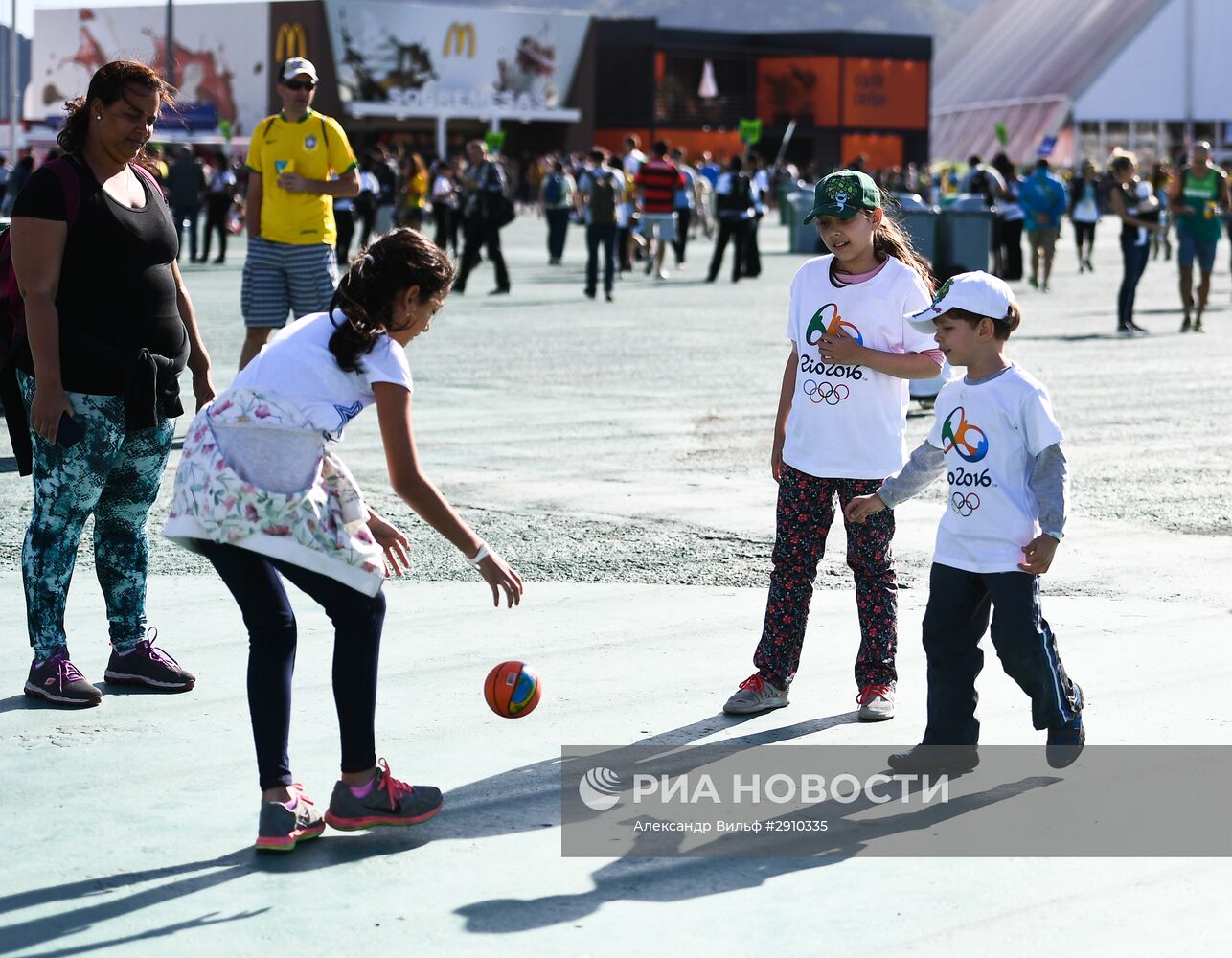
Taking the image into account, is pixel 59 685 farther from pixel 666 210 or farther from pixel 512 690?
pixel 666 210

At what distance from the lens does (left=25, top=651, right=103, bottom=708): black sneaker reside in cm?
514

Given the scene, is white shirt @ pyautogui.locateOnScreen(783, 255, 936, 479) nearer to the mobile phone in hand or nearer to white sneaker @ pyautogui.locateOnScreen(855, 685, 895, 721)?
white sneaker @ pyautogui.locateOnScreen(855, 685, 895, 721)

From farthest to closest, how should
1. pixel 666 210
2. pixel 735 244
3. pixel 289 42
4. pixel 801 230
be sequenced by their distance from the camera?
1. pixel 289 42
2. pixel 801 230
3. pixel 735 244
4. pixel 666 210

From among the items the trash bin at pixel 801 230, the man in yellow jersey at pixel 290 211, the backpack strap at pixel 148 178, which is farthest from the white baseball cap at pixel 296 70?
the trash bin at pixel 801 230

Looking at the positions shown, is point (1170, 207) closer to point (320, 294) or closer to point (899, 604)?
point (320, 294)

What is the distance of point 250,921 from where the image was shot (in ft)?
11.9

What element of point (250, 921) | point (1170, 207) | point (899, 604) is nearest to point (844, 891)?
point (250, 921)

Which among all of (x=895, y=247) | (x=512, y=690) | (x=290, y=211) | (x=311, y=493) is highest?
(x=290, y=211)

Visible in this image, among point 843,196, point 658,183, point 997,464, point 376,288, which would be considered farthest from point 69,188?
point 658,183

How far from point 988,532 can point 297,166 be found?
659cm

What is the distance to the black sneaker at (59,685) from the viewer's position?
514cm

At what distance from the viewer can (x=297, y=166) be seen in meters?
10.2

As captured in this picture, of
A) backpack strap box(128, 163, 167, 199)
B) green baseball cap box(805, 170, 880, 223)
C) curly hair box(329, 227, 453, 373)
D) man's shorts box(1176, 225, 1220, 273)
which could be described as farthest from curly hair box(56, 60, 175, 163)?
man's shorts box(1176, 225, 1220, 273)

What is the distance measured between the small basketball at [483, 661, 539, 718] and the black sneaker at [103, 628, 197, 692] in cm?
125
